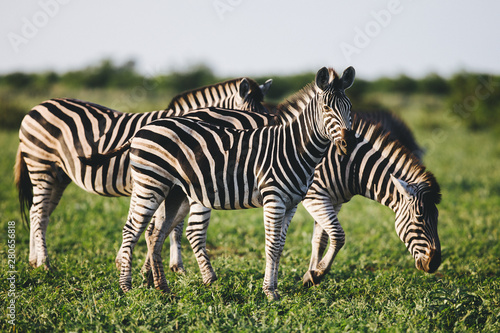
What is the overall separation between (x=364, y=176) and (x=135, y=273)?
3.48 meters

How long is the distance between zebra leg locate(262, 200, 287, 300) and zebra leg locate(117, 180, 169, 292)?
1256 millimetres

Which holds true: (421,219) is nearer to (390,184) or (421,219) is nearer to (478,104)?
(390,184)

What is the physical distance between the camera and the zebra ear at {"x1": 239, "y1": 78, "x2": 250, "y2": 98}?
21.3ft

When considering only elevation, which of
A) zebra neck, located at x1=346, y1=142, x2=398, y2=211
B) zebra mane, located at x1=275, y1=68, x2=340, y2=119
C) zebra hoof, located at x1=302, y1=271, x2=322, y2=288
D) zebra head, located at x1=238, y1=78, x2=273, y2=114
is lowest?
zebra hoof, located at x1=302, y1=271, x2=322, y2=288

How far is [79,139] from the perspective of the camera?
20.1 feet

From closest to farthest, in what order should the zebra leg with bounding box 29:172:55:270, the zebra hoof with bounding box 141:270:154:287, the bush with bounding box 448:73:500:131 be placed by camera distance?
the zebra hoof with bounding box 141:270:154:287 < the zebra leg with bounding box 29:172:55:270 < the bush with bounding box 448:73:500:131

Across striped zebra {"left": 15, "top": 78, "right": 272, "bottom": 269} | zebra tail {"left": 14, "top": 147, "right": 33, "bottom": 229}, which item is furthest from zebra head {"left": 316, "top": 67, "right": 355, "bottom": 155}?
zebra tail {"left": 14, "top": 147, "right": 33, "bottom": 229}

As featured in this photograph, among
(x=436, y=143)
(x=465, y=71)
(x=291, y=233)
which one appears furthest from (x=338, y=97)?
(x=465, y=71)

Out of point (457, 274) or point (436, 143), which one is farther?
point (436, 143)

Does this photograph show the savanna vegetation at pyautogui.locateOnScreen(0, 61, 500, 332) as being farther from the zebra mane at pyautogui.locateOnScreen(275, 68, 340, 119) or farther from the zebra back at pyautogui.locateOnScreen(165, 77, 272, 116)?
the zebra mane at pyautogui.locateOnScreen(275, 68, 340, 119)

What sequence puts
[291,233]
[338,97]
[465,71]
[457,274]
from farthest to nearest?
[465,71]
[291,233]
[457,274]
[338,97]

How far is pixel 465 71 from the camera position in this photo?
3300cm

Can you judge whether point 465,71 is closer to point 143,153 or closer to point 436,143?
point 436,143

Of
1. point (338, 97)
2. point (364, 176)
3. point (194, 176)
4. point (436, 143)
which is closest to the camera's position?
point (338, 97)
